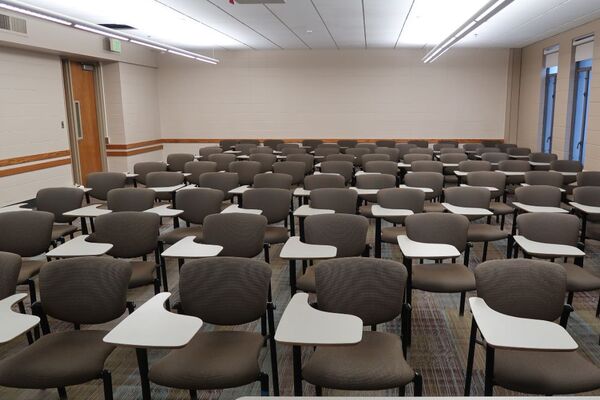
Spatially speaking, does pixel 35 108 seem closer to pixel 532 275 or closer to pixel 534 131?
pixel 532 275

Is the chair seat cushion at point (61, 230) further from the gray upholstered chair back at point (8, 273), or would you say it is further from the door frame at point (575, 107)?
the door frame at point (575, 107)

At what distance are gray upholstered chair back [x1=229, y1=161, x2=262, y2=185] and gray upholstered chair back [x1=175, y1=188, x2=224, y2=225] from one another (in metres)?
2.40

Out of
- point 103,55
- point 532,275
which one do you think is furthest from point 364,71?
point 532,275

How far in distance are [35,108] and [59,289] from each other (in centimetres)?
676

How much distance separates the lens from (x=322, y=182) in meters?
5.91

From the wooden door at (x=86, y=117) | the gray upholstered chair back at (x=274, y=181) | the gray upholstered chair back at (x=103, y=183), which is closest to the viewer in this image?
the gray upholstered chair back at (x=274, y=181)

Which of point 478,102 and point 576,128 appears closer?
point 576,128

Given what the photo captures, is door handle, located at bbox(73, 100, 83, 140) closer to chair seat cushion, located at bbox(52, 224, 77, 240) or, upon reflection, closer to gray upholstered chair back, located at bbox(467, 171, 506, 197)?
chair seat cushion, located at bbox(52, 224, 77, 240)

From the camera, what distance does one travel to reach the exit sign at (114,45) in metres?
10.1

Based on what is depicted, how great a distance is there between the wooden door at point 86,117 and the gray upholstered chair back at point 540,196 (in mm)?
8609

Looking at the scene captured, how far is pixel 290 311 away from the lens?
2480 mm

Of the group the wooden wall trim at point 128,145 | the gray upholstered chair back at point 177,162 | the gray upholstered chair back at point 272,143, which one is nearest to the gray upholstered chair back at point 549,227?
the gray upholstered chair back at point 177,162

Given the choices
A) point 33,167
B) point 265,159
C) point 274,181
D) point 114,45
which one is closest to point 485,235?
point 274,181

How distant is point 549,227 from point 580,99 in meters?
6.78
